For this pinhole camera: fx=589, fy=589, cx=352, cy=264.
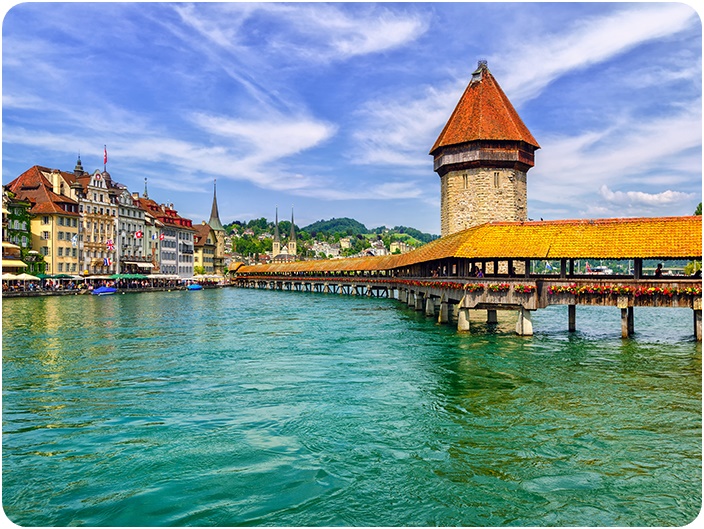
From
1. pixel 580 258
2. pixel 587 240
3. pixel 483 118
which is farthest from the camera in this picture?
pixel 483 118

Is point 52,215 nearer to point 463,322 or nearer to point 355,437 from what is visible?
point 463,322

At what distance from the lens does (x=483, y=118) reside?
4578 centimetres

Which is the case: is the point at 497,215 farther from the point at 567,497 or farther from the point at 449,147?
the point at 567,497

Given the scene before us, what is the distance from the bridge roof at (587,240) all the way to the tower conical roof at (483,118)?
20.9 m

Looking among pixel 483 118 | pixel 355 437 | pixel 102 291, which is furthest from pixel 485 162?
pixel 102 291

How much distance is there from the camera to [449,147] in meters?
46.8

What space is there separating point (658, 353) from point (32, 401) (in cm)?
1914

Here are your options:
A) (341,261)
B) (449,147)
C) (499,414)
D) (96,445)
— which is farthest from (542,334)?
(341,261)

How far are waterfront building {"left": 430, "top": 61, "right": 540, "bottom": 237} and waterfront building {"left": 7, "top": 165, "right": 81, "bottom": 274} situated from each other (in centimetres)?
4389

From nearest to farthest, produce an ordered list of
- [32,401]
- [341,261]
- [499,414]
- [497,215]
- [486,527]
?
[486,527] < [499,414] < [32,401] < [497,215] < [341,261]

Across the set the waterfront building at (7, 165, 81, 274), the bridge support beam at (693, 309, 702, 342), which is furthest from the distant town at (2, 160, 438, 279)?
the bridge support beam at (693, 309, 702, 342)

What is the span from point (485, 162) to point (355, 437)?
37.7m

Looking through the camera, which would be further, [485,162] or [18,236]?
[18,236]

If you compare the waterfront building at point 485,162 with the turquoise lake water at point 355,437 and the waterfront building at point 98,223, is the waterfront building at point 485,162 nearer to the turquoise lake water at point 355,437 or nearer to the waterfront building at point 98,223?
the turquoise lake water at point 355,437
